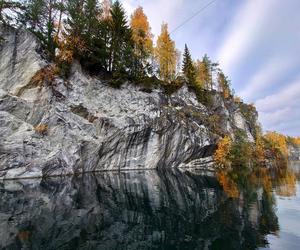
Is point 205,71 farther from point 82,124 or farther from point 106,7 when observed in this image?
point 82,124

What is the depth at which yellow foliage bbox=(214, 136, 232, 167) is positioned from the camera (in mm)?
59750

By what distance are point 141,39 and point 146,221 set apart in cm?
5272

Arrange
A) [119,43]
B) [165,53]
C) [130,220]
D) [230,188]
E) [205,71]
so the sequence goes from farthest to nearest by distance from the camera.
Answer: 1. [205,71]
2. [165,53]
3. [119,43]
4. [230,188]
5. [130,220]

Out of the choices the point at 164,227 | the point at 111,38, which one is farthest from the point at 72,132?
the point at 164,227

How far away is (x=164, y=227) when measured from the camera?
43.8ft

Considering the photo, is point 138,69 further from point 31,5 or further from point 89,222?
point 89,222

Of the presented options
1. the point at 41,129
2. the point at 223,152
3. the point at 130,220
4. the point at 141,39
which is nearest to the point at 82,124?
the point at 41,129

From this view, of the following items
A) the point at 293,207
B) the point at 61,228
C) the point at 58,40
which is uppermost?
the point at 58,40

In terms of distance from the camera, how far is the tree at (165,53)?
66.4 metres

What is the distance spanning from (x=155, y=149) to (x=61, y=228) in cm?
3820

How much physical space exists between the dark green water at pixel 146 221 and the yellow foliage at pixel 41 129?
50.2 feet

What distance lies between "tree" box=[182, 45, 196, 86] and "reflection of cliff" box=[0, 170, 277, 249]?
47685 mm

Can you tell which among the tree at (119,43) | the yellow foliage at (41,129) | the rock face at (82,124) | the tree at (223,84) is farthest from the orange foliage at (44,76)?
the tree at (223,84)

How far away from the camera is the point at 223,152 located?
5988 centimetres
